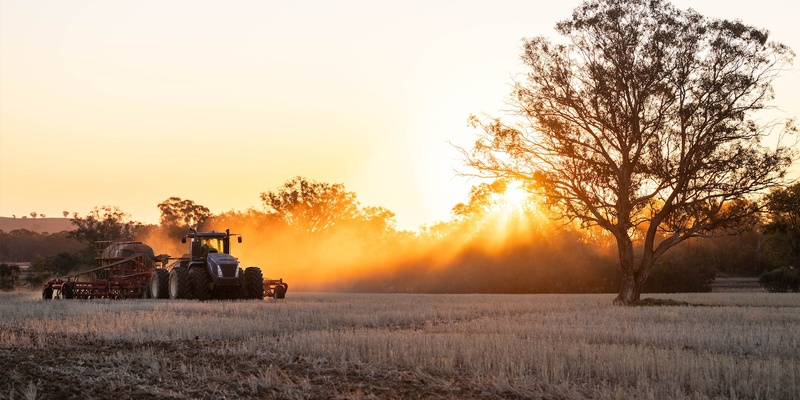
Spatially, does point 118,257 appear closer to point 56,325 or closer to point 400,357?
point 56,325

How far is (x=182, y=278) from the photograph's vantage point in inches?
1255

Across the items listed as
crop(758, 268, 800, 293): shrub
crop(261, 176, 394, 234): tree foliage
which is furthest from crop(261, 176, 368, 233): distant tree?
crop(758, 268, 800, 293): shrub

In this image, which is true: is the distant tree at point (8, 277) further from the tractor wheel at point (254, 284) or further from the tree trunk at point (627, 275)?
the tree trunk at point (627, 275)

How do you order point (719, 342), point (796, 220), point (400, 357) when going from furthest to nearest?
point (796, 220), point (719, 342), point (400, 357)

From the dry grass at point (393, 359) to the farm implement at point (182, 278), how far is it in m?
10.1

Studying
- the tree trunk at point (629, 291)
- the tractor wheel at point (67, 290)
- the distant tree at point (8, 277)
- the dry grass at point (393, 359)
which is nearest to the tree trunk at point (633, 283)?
the tree trunk at point (629, 291)

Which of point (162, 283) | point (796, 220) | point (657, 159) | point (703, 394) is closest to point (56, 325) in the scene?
point (162, 283)

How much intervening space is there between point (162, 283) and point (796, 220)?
4368 cm

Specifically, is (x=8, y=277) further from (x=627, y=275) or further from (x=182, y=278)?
(x=627, y=275)

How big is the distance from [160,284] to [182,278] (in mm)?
2276

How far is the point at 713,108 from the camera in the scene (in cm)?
3081

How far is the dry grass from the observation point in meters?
10.7

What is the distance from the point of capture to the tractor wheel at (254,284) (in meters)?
32.8

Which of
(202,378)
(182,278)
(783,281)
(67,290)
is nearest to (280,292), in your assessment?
(182,278)
